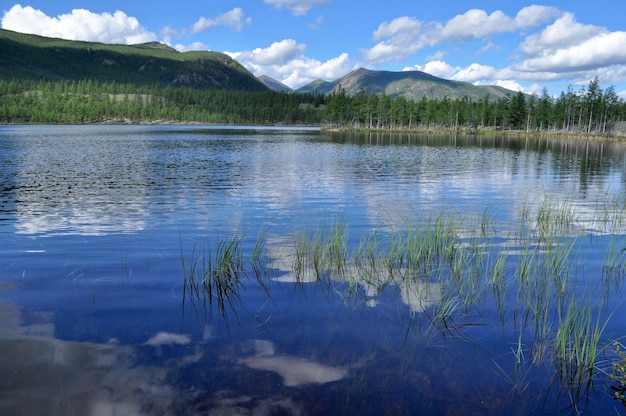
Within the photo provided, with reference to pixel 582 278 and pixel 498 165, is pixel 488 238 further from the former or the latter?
pixel 498 165

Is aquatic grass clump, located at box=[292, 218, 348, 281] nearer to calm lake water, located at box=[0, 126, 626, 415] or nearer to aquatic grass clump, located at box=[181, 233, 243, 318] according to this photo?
calm lake water, located at box=[0, 126, 626, 415]

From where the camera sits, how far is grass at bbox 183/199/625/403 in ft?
27.5

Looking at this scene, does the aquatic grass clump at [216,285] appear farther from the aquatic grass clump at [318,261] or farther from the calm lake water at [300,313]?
the aquatic grass clump at [318,261]

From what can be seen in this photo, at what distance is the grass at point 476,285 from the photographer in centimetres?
837

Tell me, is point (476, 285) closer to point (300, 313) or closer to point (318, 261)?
point (318, 261)

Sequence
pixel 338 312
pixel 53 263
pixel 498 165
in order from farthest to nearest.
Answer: pixel 498 165
pixel 53 263
pixel 338 312

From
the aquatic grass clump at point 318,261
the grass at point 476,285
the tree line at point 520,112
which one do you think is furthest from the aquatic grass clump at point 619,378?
the tree line at point 520,112

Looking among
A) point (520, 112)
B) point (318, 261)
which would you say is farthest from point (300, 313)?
point (520, 112)

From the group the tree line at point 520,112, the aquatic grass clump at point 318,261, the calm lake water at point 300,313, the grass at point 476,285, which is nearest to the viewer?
the calm lake water at point 300,313

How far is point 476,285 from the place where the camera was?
1241 centimetres

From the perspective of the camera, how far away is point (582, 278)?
43.3 ft

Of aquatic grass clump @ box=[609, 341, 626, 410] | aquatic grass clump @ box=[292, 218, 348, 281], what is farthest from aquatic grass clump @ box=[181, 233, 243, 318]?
aquatic grass clump @ box=[609, 341, 626, 410]

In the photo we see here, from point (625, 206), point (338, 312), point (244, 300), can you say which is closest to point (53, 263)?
point (244, 300)

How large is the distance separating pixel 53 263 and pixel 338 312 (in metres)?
9.45
